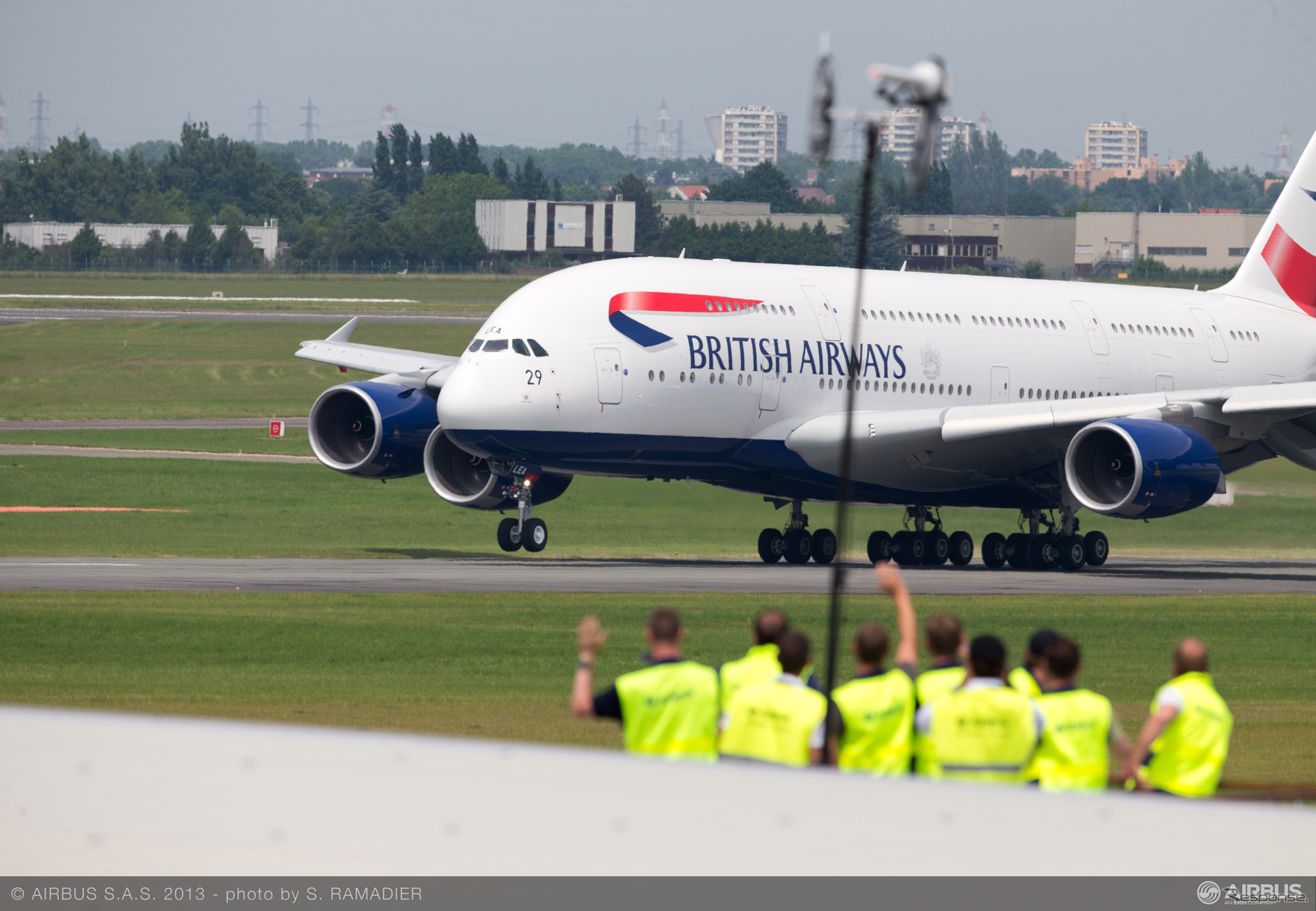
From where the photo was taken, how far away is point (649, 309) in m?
32.6

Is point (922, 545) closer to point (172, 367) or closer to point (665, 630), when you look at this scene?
point (665, 630)

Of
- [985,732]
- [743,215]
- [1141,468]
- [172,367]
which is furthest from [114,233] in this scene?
[985,732]

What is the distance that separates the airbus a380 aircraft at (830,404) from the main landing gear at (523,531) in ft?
0.13

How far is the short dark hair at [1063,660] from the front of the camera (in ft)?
32.1

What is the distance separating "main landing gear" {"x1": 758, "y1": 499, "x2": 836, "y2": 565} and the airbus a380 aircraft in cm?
4

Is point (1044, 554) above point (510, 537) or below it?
below

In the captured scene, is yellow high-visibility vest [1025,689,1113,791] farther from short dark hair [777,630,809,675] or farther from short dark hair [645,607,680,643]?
short dark hair [645,607,680,643]

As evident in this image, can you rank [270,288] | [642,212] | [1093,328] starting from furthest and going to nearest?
[642,212] < [270,288] < [1093,328]

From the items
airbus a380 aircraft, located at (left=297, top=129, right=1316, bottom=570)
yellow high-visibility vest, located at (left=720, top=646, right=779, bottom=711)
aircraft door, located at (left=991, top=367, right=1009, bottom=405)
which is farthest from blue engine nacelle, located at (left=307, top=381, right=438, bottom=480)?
yellow high-visibility vest, located at (left=720, top=646, right=779, bottom=711)

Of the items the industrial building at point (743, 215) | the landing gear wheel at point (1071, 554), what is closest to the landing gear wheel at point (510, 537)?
the landing gear wheel at point (1071, 554)

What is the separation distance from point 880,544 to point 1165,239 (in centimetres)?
10674

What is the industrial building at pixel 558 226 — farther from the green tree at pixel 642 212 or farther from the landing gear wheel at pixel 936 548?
the landing gear wheel at pixel 936 548

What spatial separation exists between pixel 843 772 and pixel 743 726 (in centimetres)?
105

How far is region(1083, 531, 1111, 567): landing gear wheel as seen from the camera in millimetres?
36469
